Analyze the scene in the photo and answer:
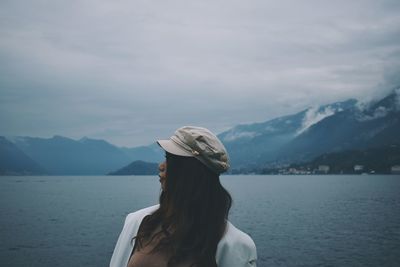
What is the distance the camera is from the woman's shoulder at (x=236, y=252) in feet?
10.4

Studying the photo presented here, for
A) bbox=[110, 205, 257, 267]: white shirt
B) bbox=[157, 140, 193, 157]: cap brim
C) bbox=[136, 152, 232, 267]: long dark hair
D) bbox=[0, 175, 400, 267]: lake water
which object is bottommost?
bbox=[0, 175, 400, 267]: lake water

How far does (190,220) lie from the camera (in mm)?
3266

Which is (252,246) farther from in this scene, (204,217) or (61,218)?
(61,218)

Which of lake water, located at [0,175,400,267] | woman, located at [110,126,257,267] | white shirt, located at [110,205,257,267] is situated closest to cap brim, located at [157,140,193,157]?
woman, located at [110,126,257,267]

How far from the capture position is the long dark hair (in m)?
3.20

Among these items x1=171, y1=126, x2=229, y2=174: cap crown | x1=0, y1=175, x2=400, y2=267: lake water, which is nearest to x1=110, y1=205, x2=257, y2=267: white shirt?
x1=171, y1=126, x2=229, y2=174: cap crown

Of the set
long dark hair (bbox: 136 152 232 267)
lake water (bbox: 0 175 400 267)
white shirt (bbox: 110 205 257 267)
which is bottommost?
lake water (bbox: 0 175 400 267)

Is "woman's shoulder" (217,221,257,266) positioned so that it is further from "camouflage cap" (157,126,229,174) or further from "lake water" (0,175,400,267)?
"lake water" (0,175,400,267)

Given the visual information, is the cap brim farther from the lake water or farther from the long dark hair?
the lake water

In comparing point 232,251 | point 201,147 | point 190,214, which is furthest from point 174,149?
point 232,251

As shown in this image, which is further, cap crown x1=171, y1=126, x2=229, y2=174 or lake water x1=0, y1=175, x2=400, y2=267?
lake water x1=0, y1=175, x2=400, y2=267

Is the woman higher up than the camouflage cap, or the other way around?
the camouflage cap

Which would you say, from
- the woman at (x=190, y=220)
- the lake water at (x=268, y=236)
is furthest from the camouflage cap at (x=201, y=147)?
the lake water at (x=268, y=236)

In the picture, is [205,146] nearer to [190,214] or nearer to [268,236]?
[190,214]
